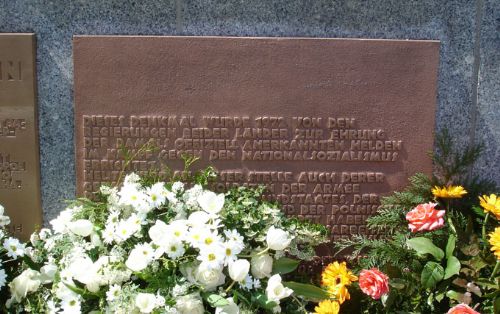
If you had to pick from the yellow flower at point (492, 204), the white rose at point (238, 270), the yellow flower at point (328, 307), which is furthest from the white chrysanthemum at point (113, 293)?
the yellow flower at point (492, 204)

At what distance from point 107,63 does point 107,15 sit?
0.28m

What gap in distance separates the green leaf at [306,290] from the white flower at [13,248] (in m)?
1.30

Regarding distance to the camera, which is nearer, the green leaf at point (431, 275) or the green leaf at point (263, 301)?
the green leaf at point (263, 301)

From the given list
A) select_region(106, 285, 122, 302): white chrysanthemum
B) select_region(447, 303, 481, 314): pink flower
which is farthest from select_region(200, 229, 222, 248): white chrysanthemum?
select_region(447, 303, 481, 314): pink flower

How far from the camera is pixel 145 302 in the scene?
88.9 inches

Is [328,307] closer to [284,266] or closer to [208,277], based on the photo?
[284,266]

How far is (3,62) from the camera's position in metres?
A: 2.95

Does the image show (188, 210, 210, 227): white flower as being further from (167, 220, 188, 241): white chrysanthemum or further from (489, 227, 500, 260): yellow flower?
(489, 227, 500, 260): yellow flower

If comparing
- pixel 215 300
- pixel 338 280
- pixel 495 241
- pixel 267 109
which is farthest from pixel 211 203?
pixel 495 241

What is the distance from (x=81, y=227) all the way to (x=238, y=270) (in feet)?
2.58

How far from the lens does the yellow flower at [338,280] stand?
2671mm

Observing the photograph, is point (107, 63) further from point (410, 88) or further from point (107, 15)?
point (410, 88)

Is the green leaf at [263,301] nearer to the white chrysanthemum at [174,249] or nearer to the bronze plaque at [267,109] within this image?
the white chrysanthemum at [174,249]

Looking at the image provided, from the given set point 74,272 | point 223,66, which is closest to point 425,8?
point 223,66
